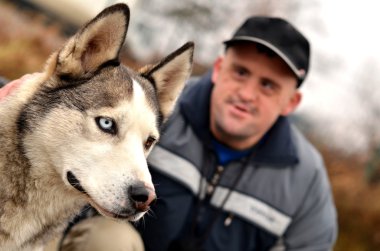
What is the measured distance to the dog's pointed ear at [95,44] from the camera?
2.27 metres

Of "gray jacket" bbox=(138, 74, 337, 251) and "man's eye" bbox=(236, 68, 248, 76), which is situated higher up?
"man's eye" bbox=(236, 68, 248, 76)

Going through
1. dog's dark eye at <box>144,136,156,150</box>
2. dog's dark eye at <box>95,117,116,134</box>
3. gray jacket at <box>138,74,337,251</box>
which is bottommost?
gray jacket at <box>138,74,337,251</box>

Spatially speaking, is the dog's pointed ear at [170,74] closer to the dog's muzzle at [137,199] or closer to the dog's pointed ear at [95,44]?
the dog's pointed ear at [95,44]

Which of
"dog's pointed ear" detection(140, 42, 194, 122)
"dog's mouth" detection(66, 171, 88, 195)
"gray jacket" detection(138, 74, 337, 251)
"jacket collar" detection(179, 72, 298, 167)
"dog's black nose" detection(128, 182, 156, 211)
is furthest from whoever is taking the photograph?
"jacket collar" detection(179, 72, 298, 167)

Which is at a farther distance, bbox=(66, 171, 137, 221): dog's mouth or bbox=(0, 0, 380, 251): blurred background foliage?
bbox=(0, 0, 380, 251): blurred background foliage

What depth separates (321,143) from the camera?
402 inches

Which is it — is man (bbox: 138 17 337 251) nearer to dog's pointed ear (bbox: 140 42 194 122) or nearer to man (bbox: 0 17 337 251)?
man (bbox: 0 17 337 251)

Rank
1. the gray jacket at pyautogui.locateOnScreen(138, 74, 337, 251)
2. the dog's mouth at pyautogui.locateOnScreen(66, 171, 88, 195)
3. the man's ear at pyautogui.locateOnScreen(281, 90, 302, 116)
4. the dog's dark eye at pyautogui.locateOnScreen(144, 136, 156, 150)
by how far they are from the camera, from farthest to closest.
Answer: the man's ear at pyautogui.locateOnScreen(281, 90, 302, 116) → the gray jacket at pyautogui.locateOnScreen(138, 74, 337, 251) → the dog's dark eye at pyautogui.locateOnScreen(144, 136, 156, 150) → the dog's mouth at pyautogui.locateOnScreen(66, 171, 88, 195)

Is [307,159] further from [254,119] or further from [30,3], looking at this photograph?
[30,3]

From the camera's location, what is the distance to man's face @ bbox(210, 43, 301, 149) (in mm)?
3598

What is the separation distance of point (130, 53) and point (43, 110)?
10016mm

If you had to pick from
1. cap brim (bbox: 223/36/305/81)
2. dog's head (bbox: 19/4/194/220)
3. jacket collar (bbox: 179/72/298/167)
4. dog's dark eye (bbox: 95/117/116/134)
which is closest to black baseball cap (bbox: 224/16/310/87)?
cap brim (bbox: 223/36/305/81)

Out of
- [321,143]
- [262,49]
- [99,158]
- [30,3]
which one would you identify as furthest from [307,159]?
[30,3]

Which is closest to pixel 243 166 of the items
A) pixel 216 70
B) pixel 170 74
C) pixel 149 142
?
pixel 216 70
